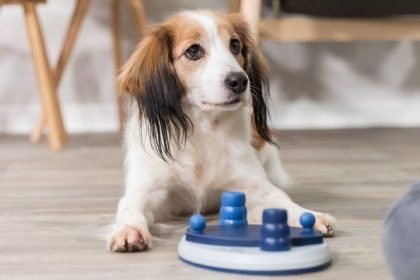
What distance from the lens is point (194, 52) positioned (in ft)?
6.12

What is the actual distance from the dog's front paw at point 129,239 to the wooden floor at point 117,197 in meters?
0.02

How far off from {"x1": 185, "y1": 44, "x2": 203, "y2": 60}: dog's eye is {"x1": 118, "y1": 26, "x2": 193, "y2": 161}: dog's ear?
0.06 meters

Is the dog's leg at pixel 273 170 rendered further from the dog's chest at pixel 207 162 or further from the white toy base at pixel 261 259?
the white toy base at pixel 261 259

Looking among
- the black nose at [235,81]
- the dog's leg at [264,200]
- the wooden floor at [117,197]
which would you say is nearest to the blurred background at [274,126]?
the wooden floor at [117,197]

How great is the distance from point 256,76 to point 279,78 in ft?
6.49

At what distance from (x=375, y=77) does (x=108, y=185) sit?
82.9 inches

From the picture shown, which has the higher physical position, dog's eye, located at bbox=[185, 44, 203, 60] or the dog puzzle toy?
dog's eye, located at bbox=[185, 44, 203, 60]

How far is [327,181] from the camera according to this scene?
2412 millimetres

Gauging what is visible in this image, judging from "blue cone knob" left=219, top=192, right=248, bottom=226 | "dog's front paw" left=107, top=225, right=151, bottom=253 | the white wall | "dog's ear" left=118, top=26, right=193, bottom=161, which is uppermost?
"dog's ear" left=118, top=26, right=193, bottom=161

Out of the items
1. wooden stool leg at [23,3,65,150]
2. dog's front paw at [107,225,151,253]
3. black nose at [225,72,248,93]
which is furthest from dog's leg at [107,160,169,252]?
wooden stool leg at [23,3,65,150]

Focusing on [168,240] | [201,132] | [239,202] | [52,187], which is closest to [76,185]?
[52,187]

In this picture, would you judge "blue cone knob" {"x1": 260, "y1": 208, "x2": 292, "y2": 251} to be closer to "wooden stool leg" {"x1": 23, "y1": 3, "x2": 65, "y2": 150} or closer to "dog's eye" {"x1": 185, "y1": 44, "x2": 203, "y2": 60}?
"dog's eye" {"x1": 185, "y1": 44, "x2": 203, "y2": 60}

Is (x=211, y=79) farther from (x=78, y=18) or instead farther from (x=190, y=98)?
(x=78, y=18)

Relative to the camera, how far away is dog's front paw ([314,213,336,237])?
1637 mm
